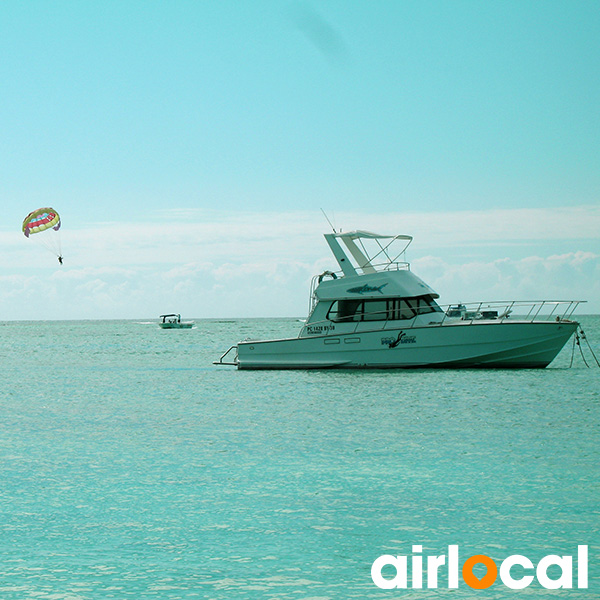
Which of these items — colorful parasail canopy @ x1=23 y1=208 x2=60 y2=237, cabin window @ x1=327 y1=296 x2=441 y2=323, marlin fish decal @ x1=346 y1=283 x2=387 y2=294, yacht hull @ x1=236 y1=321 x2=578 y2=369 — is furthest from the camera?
colorful parasail canopy @ x1=23 y1=208 x2=60 y2=237

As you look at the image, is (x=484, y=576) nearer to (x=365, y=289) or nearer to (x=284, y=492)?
(x=284, y=492)

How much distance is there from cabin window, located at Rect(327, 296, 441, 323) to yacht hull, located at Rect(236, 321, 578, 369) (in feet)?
1.73

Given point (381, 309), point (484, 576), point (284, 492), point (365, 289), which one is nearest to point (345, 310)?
point (365, 289)

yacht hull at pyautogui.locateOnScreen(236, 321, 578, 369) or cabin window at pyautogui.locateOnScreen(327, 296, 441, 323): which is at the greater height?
cabin window at pyautogui.locateOnScreen(327, 296, 441, 323)

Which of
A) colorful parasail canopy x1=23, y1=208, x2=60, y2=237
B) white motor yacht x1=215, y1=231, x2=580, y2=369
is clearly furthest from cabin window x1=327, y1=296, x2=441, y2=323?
colorful parasail canopy x1=23, y1=208, x2=60, y2=237

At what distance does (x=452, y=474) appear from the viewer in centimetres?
1228

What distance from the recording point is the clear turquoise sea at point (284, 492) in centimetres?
768

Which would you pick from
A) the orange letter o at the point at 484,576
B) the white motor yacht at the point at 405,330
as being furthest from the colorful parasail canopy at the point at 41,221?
the orange letter o at the point at 484,576

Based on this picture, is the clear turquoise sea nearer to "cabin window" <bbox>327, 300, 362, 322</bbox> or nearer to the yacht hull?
the yacht hull

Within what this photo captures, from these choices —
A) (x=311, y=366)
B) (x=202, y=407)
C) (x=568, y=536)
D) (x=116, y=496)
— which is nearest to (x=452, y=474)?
(x=568, y=536)

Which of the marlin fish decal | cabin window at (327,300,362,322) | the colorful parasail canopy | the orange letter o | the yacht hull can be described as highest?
the colorful parasail canopy

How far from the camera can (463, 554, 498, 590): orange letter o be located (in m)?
7.39

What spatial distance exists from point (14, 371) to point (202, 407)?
2461 centimetres

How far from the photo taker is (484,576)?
7.59 metres
